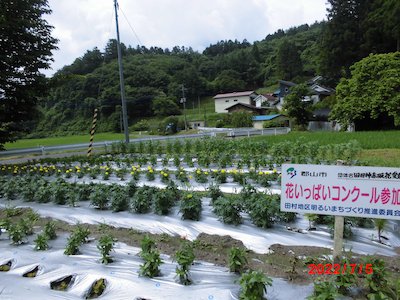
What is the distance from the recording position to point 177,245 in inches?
155

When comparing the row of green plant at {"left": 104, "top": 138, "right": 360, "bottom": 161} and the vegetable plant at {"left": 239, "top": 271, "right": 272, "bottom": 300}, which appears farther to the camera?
the row of green plant at {"left": 104, "top": 138, "right": 360, "bottom": 161}

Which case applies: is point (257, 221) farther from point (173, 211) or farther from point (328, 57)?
point (328, 57)

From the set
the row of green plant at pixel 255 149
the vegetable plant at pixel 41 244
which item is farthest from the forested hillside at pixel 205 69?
the vegetable plant at pixel 41 244

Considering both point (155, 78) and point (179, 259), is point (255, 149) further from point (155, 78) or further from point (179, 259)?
point (155, 78)

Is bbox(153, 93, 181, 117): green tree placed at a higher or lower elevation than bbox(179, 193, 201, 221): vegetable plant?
higher

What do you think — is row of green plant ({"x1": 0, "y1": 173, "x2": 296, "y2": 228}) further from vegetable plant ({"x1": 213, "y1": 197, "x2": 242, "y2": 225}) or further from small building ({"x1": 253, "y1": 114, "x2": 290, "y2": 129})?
small building ({"x1": 253, "y1": 114, "x2": 290, "y2": 129})

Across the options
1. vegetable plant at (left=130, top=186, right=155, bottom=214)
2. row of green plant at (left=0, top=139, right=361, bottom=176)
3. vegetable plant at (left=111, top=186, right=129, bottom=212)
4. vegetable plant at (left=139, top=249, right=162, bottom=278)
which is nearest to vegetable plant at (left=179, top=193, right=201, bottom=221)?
vegetable plant at (left=130, top=186, right=155, bottom=214)

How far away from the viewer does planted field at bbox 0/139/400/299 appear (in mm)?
2791

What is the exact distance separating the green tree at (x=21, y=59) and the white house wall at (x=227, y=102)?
44070 millimetres

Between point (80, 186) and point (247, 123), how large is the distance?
107 feet

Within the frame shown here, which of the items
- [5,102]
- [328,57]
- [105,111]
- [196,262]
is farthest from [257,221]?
[105,111]

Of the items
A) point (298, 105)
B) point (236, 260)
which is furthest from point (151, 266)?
point (298, 105)

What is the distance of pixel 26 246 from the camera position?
13.2 feet

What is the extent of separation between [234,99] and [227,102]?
168 centimetres
